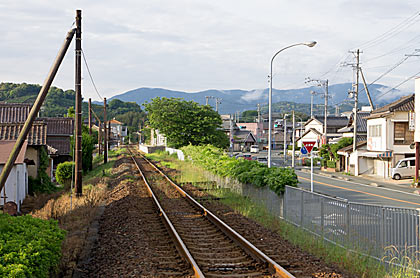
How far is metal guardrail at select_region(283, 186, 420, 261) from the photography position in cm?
921

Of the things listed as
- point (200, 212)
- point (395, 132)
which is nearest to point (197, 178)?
point (200, 212)

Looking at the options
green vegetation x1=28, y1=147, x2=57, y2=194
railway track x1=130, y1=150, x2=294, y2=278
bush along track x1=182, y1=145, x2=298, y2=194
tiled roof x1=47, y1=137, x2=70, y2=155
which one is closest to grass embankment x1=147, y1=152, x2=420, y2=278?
bush along track x1=182, y1=145, x2=298, y2=194

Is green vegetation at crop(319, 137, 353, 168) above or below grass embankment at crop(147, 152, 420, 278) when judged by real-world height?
above

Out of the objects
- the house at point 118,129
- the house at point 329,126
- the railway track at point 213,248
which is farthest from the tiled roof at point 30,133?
the house at point 118,129

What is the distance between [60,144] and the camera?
42.4 metres

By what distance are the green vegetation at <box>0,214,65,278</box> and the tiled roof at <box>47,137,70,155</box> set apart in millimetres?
34177

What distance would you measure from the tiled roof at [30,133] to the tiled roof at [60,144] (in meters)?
11.4

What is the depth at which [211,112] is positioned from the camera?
53.4 meters

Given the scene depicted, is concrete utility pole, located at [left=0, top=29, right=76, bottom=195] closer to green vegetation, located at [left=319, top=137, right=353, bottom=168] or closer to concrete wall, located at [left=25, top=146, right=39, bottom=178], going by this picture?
concrete wall, located at [left=25, top=146, right=39, bottom=178]

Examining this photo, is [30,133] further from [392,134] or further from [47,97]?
[47,97]

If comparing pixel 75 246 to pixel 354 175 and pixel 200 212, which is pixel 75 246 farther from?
pixel 354 175

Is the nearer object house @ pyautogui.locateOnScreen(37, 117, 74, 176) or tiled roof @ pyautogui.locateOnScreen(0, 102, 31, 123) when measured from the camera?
tiled roof @ pyautogui.locateOnScreen(0, 102, 31, 123)

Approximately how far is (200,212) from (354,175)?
3048 cm

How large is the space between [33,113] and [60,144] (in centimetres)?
3489
